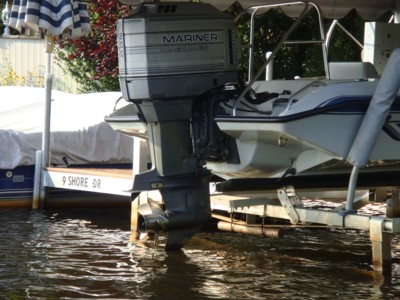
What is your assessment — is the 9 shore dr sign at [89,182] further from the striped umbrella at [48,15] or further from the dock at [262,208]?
the striped umbrella at [48,15]

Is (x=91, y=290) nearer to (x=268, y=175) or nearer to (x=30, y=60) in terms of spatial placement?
(x=268, y=175)

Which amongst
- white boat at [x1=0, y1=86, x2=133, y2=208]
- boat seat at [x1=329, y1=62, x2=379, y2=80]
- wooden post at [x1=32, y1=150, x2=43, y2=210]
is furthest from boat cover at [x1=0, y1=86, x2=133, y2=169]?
boat seat at [x1=329, y1=62, x2=379, y2=80]

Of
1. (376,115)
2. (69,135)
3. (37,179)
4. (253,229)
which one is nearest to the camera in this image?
(376,115)

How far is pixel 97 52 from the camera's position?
17.9 meters

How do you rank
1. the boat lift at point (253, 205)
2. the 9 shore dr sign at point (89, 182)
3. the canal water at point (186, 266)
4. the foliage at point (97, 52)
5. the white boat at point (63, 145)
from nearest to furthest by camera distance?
the boat lift at point (253, 205)
the canal water at point (186, 266)
the 9 shore dr sign at point (89, 182)
the white boat at point (63, 145)
the foliage at point (97, 52)

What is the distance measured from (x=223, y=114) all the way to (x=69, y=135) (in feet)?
17.8

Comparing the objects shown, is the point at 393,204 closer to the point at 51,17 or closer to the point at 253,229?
the point at 253,229

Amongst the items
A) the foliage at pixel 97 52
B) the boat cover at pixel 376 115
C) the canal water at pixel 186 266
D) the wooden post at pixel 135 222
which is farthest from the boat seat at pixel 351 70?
the foliage at pixel 97 52

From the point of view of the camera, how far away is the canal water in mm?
8156

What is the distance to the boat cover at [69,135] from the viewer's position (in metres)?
12.7

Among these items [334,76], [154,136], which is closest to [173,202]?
[154,136]

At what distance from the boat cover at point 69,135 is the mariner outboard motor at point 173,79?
4.68m

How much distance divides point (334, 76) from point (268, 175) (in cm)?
136

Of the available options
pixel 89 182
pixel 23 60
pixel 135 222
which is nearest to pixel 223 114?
pixel 135 222
